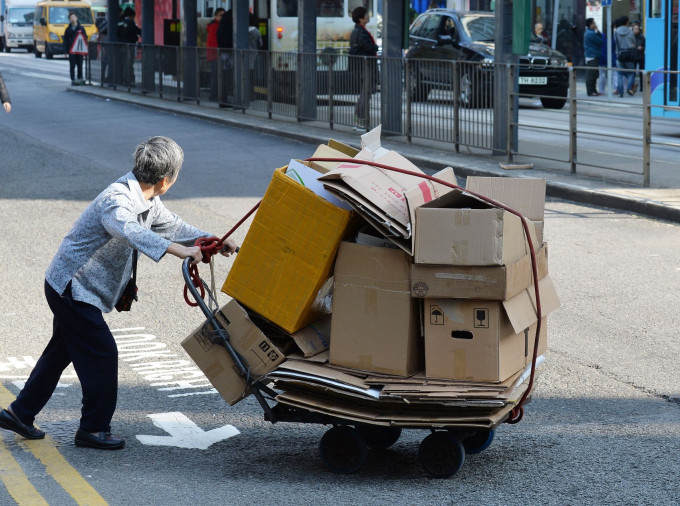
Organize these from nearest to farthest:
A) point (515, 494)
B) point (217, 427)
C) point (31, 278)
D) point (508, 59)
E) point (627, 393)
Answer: point (515, 494) → point (217, 427) → point (627, 393) → point (31, 278) → point (508, 59)

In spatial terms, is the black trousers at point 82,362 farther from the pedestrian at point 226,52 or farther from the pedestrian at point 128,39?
the pedestrian at point 128,39

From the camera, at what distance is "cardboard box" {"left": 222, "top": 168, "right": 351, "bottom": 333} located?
4.68 metres

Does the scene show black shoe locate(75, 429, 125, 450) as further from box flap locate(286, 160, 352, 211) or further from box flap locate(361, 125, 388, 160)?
box flap locate(361, 125, 388, 160)

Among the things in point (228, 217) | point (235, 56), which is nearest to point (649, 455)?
point (228, 217)

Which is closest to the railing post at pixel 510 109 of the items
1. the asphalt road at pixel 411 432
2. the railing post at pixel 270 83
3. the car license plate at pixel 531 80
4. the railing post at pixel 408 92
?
the railing post at pixel 408 92

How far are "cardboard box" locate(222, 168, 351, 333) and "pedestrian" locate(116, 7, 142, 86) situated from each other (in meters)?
23.1

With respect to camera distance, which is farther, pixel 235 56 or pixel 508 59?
pixel 235 56

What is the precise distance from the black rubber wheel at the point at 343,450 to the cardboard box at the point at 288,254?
0.49 metres

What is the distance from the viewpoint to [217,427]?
5473 mm

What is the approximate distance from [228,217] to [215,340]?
250 inches

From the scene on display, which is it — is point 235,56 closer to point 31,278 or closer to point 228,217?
point 228,217

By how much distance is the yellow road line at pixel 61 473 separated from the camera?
4.50 m

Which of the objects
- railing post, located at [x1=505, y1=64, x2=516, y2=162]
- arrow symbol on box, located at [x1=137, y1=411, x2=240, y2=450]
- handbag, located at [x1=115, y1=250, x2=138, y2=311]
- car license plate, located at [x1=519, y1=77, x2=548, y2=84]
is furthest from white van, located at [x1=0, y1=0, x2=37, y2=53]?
handbag, located at [x1=115, y1=250, x2=138, y2=311]

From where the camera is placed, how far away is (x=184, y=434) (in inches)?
212
